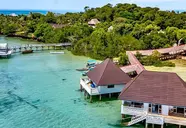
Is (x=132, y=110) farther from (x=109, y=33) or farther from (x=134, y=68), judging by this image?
(x=109, y=33)

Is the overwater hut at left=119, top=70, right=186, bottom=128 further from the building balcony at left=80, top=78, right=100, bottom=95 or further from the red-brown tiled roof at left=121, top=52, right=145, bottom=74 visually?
the red-brown tiled roof at left=121, top=52, right=145, bottom=74

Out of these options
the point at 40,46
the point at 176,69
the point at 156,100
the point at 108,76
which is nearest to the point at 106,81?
the point at 108,76

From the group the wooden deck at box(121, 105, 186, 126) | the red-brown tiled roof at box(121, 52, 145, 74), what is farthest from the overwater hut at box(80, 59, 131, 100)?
the red-brown tiled roof at box(121, 52, 145, 74)

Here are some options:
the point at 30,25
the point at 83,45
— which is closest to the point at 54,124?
the point at 83,45

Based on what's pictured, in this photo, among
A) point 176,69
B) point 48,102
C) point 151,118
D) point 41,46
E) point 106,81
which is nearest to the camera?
point 151,118

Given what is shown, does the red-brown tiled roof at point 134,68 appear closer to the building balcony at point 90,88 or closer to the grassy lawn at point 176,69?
the grassy lawn at point 176,69

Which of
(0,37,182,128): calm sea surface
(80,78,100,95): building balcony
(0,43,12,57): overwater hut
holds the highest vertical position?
(0,43,12,57): overwater hut

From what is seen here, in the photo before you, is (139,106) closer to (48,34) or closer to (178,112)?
(178,112)

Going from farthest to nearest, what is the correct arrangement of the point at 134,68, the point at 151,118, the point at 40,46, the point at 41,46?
the point at 40,46, the point at 41,46, the point at 134,68, the point at 151,118
